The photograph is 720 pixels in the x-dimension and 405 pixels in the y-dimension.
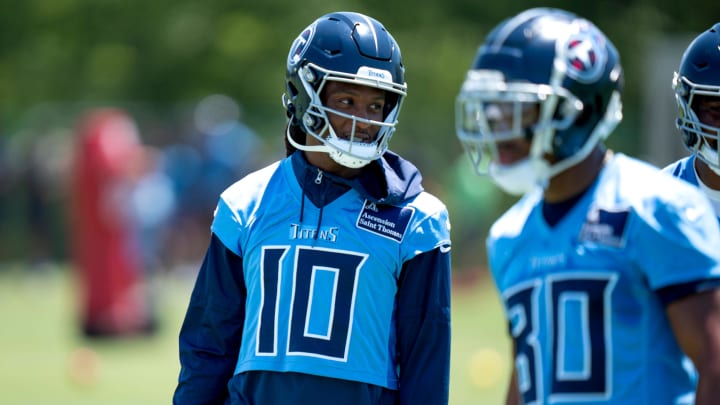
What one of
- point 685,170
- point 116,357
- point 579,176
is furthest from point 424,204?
point 116,357

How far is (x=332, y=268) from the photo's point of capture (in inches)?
163

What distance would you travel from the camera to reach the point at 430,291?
4.14 metres

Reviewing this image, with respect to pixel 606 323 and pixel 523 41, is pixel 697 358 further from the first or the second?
pixel 523 41

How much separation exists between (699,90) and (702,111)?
0.09m

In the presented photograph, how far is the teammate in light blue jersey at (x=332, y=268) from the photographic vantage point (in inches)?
161

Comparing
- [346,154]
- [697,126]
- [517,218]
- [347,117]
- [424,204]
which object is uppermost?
[697,126]

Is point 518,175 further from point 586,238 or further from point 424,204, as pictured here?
point 424,204

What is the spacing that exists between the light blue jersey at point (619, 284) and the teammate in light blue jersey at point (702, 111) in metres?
1.17

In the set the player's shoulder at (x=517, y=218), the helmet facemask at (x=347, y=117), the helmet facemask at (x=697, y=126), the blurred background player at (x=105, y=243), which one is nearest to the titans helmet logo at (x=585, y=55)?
the player's shoulder at (x=517, y=218)

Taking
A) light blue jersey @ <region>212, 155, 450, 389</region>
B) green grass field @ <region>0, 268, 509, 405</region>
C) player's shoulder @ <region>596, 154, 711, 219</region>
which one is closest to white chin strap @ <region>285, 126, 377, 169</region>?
light blue jersey @ <region>212, 155, 450, 389</region>

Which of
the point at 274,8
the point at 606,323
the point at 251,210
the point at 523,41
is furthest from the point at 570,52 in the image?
the point at 274,8

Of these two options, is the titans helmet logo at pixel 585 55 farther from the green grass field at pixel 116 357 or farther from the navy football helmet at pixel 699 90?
the green grass field at pixel 116 357

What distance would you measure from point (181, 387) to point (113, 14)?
26.4 m

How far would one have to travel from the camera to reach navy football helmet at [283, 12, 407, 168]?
13.8ft
